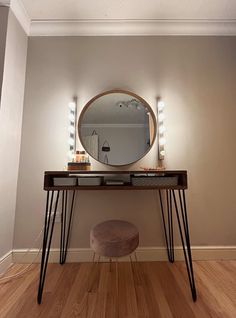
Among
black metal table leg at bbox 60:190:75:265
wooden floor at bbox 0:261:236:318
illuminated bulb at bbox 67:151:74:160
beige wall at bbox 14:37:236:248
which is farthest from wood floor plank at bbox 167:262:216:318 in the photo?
illuminated bulb at bbox 67:151:74:160

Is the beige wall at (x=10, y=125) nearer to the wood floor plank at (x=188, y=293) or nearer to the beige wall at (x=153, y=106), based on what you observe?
the beige wall at (x=153, y=106)

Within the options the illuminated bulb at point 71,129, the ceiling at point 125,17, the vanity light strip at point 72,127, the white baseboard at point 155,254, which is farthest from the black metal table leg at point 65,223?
the ceiling at point 125,17

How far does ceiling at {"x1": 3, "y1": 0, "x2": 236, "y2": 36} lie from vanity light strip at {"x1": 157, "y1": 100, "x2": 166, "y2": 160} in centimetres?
82

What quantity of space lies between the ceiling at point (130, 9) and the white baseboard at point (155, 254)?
234 cm

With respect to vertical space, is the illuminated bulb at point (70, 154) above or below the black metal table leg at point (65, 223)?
above

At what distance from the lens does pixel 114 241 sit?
1.08m

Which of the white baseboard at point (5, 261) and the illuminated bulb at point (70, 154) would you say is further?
the illuminated bulb at point (70, 154)

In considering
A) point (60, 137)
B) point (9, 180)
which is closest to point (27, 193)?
point (9, 180)

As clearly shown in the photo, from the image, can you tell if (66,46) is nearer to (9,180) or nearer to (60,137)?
(60,137)

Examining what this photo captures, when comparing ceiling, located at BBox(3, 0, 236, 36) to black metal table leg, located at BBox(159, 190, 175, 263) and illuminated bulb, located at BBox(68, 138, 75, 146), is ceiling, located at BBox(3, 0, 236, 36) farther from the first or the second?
black metal table leg, located at BBox(159, 190, 175, 263)

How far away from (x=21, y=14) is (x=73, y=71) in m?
0.70

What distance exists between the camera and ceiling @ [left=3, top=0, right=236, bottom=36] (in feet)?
5.16

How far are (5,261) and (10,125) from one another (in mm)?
1202

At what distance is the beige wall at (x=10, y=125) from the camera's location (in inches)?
55.5
